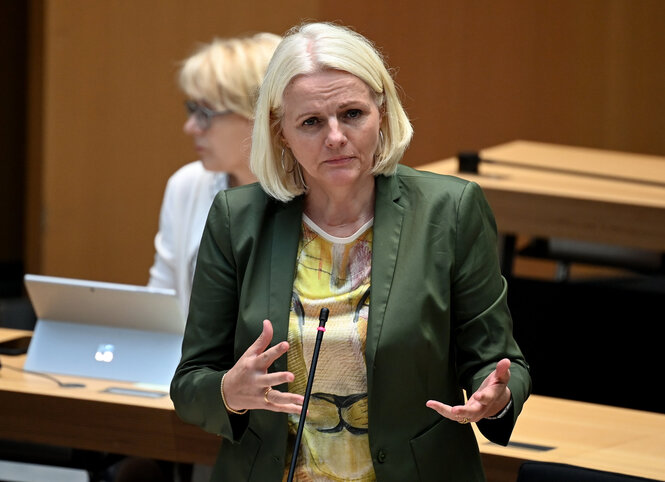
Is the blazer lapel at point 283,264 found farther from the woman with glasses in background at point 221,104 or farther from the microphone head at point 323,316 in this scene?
the woman with glasses in background at point 221,104

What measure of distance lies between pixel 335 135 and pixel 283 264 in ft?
0.81

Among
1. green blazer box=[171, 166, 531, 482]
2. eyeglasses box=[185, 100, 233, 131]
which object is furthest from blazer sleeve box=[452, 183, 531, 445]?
eyeglasses box=[185, 100, 233, 131]

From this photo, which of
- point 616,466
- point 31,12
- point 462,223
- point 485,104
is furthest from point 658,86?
point 462,223

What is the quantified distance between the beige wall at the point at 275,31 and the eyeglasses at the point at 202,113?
288cm

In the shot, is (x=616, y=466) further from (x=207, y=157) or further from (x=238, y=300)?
(x=207, y=157)

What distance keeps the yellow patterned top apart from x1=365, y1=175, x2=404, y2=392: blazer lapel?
0.04 meters

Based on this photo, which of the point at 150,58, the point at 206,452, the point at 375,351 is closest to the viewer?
the point at 375,351

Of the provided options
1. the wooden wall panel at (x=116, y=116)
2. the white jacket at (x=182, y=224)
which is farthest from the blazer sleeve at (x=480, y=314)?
the wooden wall panel at (x=116, y=116)

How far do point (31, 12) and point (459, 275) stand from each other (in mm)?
5526

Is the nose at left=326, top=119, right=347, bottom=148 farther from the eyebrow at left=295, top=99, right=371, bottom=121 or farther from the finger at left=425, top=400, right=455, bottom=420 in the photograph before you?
the finger at left=425, top=400, right=455, bottom=420

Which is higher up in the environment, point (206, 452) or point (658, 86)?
point (658, 86)

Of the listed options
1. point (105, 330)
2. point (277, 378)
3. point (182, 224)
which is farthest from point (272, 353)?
point (182, 224)

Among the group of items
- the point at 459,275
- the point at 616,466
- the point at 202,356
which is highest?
the point at 459,275

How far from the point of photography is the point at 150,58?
21.4 feet
